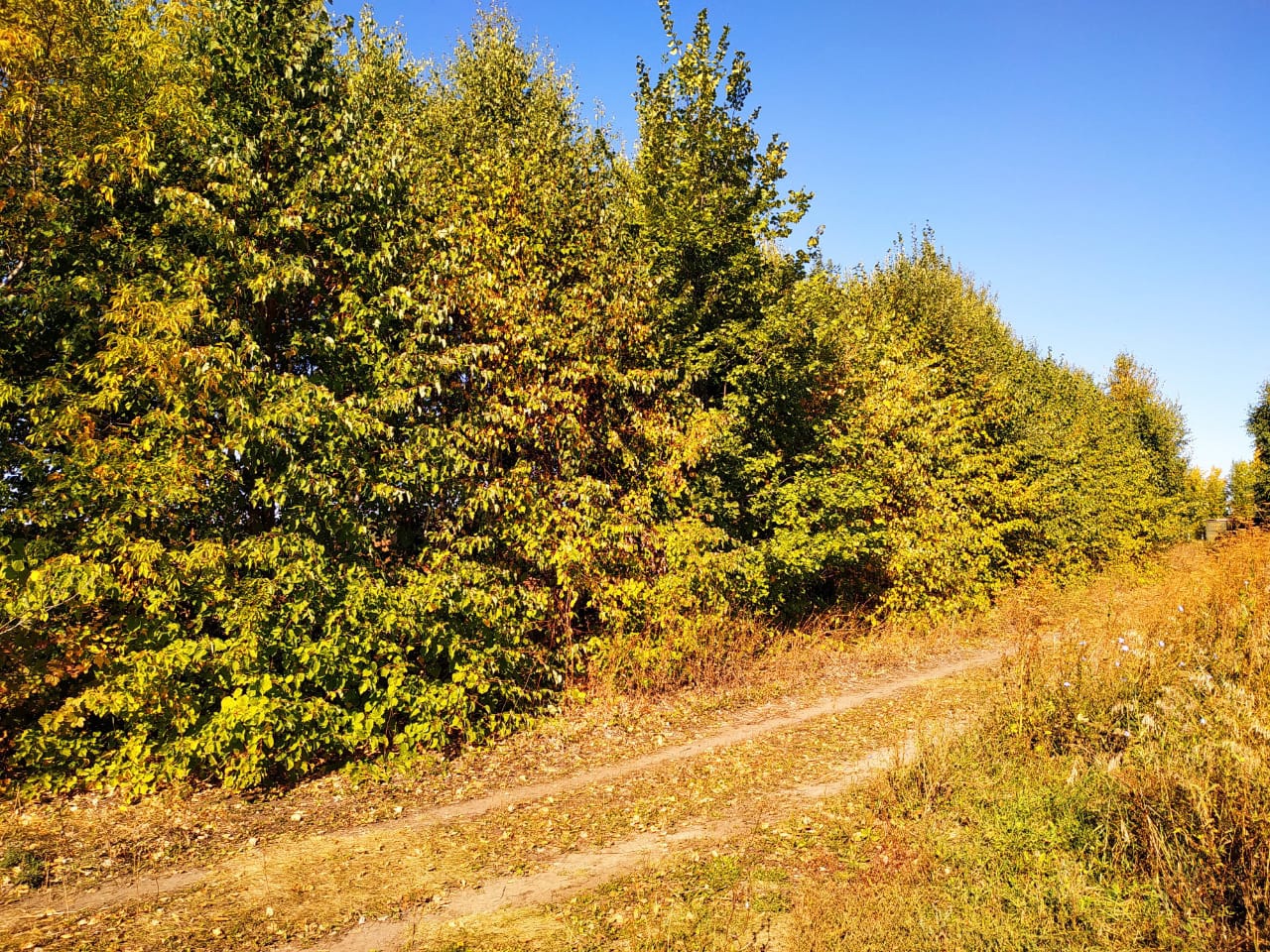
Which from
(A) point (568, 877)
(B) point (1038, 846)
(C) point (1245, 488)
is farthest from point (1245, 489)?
(A) point (568, 877)

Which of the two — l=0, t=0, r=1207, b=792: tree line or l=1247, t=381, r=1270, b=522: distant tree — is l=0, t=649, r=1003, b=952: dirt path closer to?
l=0, t=0, r=1207, b=792: tree line

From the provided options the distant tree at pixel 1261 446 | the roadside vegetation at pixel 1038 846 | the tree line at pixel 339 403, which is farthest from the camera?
the distant tree at pixel 1261 446

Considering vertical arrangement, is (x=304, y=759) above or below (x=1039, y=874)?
above

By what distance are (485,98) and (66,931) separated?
61.5 feet

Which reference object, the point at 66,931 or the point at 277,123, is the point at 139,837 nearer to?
the point at 66,931

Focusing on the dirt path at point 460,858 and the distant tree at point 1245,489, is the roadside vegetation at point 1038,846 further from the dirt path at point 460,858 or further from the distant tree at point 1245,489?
the distant tree at point 1245,489

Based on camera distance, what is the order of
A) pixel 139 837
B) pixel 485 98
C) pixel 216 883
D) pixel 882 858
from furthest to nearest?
pixel 485 98 < pixel 139 837 < pixel 216 883 < pixel 882 858

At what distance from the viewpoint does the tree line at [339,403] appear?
855 centimetres

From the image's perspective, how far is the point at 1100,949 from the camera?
486 cm

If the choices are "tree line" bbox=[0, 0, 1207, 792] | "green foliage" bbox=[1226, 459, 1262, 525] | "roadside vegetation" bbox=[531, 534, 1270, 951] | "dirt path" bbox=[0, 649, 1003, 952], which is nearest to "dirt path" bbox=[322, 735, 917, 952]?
"dirt path" bbox=[0, 649, 1003, 952]

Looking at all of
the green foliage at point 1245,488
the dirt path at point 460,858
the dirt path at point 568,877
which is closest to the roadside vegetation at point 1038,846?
the dirt path at point 568,877

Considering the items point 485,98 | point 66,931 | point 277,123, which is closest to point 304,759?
point 66,931

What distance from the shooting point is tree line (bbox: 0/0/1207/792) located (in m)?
8.55

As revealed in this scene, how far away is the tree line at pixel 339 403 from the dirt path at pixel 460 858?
1.69 metres
